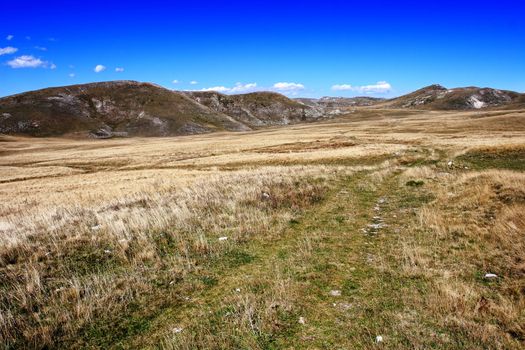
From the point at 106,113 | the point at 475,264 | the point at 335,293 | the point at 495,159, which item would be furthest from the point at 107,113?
the point at 475,264

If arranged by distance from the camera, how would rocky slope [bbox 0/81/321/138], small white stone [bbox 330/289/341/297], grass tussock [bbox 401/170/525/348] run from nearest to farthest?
grass tussock [bbox 401/170/525/348]
small white stone [bbox 330/289/341/297]
rocky slope [bbox 0/81/321/138]

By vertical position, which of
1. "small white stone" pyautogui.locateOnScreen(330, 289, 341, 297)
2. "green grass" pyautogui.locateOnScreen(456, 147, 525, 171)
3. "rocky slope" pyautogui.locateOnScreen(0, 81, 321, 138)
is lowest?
"green grass" pyautogui.locateOnScreen(456, 147, 525, 171)

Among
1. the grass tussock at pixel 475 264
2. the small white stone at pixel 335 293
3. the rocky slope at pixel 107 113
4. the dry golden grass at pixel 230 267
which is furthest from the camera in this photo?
the rocky slope at pixel 107 113

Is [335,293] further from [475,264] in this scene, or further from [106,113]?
[106,113]

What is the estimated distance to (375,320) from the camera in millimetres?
6363

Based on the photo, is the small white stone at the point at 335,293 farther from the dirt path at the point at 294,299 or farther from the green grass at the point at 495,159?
the green grass at the point at 495,159

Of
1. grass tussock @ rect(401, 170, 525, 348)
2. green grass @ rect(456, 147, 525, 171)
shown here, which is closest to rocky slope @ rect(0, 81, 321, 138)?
green grass @ rect(456, 147, 525, 171)

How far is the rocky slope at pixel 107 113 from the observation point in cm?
15012

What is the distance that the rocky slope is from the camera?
150 m

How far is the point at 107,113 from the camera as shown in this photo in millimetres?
171750

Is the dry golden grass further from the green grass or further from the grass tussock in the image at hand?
the green grass

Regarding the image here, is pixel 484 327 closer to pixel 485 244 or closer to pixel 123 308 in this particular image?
pixel 485 244

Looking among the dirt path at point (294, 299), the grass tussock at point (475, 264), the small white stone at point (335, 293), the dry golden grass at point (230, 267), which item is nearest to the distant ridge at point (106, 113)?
the dry golden grass at point (230, 267)

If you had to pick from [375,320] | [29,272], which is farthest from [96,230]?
[375,320]
